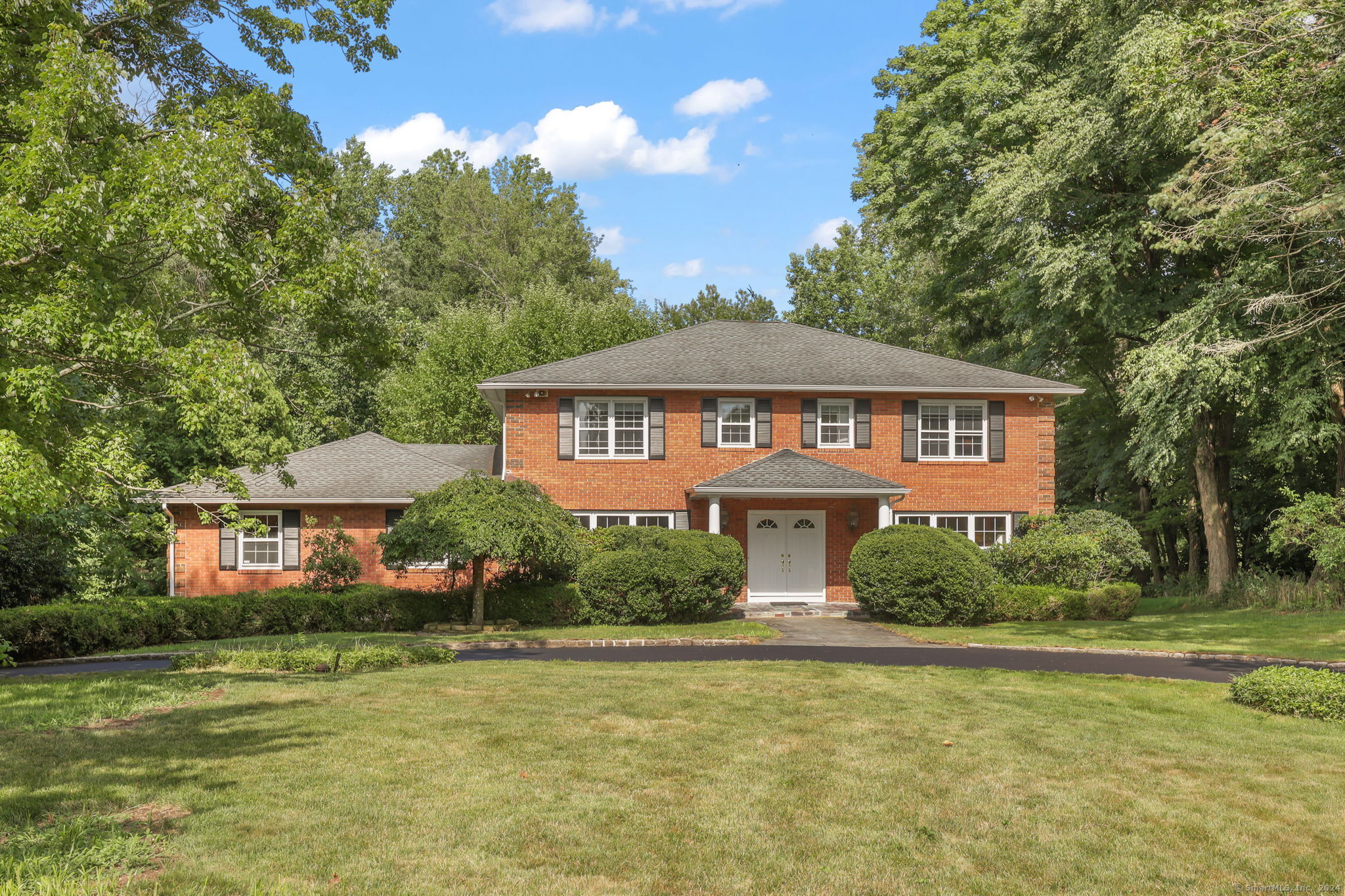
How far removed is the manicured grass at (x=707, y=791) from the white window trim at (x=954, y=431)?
1521 cm

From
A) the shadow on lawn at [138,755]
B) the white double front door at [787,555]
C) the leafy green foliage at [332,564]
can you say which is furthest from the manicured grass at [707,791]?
the white double front door at [787,555]

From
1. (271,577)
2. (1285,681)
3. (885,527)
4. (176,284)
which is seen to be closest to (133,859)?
(1285,681)

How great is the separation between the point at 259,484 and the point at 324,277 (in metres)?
14.5

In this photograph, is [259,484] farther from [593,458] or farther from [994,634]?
[994,634]

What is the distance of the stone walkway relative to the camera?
693 inches

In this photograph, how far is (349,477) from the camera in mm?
26062

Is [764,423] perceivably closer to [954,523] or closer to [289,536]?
[954,523]

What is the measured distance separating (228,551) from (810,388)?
16.7m

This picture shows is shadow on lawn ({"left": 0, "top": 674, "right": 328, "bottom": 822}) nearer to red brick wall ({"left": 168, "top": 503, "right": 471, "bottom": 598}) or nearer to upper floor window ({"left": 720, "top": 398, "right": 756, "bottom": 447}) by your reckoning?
red brick wall ({"left": 168, "top": 503, "right": 471, "bottom": 598})

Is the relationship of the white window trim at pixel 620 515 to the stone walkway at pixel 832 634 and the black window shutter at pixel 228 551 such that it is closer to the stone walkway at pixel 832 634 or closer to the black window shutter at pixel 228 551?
the stone walkway at pixel 832 634

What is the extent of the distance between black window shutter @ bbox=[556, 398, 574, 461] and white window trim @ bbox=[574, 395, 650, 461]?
10 centimetres

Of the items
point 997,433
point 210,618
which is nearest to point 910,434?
point 997,433

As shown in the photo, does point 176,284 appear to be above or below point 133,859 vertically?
above

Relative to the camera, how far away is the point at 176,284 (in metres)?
17.7
